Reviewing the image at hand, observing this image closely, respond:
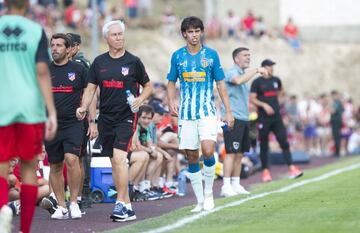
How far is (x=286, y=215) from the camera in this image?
483 inches

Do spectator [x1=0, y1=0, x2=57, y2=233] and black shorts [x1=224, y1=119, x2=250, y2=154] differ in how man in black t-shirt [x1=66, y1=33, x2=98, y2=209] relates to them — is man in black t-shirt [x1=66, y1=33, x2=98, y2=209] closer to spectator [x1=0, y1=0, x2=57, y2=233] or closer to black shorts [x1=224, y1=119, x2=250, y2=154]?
black shorts [x1=224, y1=119, x2=250, y2=154]

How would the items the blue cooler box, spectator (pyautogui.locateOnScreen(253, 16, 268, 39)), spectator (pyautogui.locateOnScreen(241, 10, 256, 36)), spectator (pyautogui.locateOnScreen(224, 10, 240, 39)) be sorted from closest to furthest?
the blue cooler box < spectator (pyautogui.locateOnScreen(224, 10, 240, 39)) < spectator (pyautogui.locateOnScreen(241, 10, 256, 36)) < spectator (pyautogui.locateOnScreen(253, 16, 268, 39))

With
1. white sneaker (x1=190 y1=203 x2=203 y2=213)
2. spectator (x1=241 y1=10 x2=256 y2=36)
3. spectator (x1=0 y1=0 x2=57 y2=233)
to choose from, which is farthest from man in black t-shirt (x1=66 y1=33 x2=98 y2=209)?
spectator (x1=241 y1=10 x2=256 y2=36)

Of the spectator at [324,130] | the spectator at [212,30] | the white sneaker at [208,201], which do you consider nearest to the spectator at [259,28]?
the spectator at [212,30]

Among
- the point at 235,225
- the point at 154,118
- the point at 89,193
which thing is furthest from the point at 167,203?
the point at 235,225

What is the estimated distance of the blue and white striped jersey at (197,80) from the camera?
1316 centimetres

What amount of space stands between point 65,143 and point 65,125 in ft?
0.73

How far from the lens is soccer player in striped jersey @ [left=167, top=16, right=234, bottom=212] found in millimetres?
13141

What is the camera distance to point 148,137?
17.2m

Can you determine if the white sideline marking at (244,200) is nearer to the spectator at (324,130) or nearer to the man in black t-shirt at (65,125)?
the man in black t-shirt at (65,125)

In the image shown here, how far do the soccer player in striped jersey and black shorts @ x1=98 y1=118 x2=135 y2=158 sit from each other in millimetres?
765

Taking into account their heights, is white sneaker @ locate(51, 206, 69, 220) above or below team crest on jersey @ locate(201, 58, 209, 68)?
below

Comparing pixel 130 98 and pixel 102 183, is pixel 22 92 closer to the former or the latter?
pixel 130 98

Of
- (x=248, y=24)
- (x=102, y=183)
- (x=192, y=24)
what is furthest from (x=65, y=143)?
(x=248, y=24)
